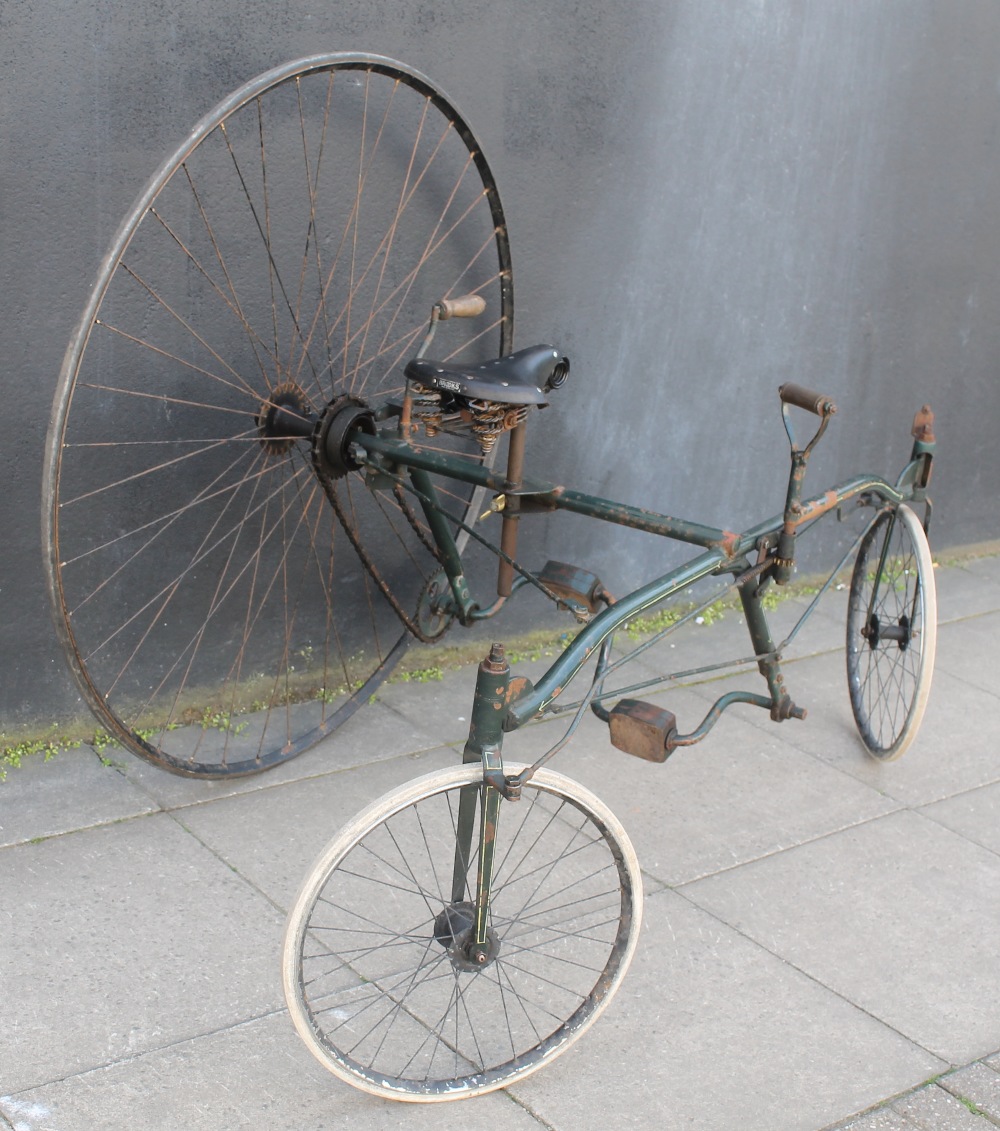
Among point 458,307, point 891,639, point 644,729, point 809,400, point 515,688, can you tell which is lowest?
point 891,639

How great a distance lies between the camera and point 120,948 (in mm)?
3197

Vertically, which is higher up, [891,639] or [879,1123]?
[891,639]

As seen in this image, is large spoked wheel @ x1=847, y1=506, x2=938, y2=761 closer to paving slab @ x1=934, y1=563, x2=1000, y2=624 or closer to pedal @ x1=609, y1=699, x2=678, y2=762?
paving slab @ x1=934, y1=563, x2=1000, y2=624

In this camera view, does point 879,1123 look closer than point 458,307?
Yes

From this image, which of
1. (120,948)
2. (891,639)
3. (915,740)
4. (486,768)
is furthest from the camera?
(915,740)

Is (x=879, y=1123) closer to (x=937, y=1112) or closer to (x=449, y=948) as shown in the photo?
(x=937, y=1112)

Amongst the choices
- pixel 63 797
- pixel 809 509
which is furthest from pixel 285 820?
pixel 809 509

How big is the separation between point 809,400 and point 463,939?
160 centimetres

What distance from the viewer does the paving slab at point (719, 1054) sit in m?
2.90

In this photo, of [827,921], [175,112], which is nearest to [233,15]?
[175,112]

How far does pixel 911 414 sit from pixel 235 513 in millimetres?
3347

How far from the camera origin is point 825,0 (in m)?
5.15

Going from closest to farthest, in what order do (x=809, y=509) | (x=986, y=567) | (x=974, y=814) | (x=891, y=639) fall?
(x=809, y=509), (x=974, y=814), (x=891, y=639), (x=986, y=567)

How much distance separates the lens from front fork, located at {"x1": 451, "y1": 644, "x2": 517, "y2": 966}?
2684mm
